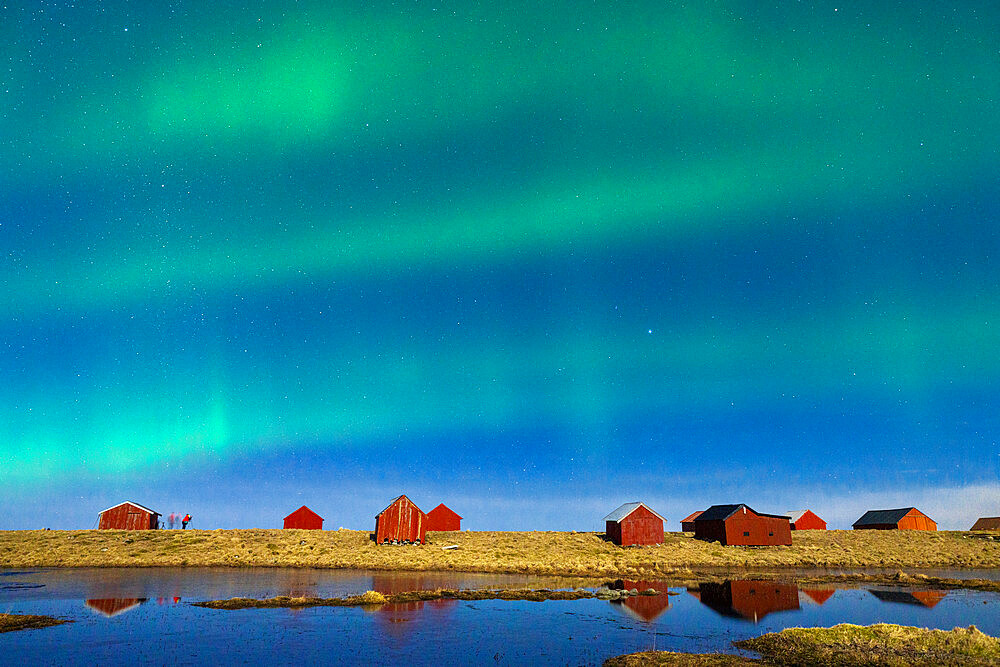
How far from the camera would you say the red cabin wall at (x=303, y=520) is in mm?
92625

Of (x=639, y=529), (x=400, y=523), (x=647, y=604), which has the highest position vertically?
(x=400, y=523)

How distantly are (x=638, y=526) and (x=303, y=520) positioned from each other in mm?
50407

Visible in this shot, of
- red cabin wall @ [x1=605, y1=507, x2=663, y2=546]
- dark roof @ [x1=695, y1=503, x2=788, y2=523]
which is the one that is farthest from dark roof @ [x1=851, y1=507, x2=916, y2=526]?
red cabin wall @ [x1=605, y1=507, x2=663, y2=546]

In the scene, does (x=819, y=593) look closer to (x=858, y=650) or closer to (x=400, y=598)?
(x=858, y=650)

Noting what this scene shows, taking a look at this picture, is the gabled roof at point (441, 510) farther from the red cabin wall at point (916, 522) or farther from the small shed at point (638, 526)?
the red cabin wall at point (916, 522)

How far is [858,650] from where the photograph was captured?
2336 centimetres

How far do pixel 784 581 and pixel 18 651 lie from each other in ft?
174

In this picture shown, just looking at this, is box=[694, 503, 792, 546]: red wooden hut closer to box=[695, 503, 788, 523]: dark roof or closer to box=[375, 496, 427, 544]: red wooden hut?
box=[695, 503, 788, 523]: dark roof

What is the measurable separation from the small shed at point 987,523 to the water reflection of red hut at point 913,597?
9183 centimetres

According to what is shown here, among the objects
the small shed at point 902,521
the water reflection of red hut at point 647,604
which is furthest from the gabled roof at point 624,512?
the small shed at point 902,521

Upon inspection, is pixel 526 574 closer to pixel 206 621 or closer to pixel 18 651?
pixel 206 621

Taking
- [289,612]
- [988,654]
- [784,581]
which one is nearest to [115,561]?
[289,612]

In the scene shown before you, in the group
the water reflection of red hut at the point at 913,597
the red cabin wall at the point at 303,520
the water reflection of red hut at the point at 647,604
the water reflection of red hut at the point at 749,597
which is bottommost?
the water reflection of red hut at the point at 913,597

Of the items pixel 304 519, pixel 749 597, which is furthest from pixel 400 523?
pixel 749 597
